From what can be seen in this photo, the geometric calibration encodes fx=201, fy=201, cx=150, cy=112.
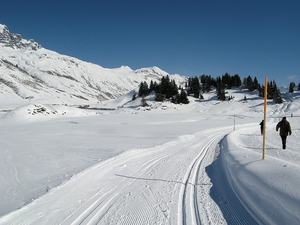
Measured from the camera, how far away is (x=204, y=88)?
88.9 meters

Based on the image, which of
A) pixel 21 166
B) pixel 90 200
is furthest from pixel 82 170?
pixel 21 166

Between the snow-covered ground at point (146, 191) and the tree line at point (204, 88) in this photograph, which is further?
the tree line at point (204, 88)

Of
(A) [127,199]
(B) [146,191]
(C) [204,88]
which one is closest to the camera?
(A) [127,199]

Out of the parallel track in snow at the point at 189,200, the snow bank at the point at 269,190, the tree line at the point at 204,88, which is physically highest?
the tree line at the point at 204,88

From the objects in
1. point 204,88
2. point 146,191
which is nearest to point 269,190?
point 146,191

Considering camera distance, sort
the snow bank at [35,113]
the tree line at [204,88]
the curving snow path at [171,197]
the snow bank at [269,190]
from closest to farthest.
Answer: the snow bank at [269,190]
the curving snow path at [171,197]
the snow bank at [35,113]
the tree line at [204,88]

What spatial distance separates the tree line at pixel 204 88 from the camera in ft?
230

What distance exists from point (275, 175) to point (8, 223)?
5881 millimetres

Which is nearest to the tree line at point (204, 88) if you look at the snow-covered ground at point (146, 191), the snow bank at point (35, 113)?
the snow bank at point (35, 113)

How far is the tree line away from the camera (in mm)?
70188

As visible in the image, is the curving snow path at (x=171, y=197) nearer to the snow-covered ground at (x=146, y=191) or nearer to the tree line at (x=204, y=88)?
the snow-covered ground at (x=146, y=191)

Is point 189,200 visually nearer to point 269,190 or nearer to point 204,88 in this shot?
point 269,190

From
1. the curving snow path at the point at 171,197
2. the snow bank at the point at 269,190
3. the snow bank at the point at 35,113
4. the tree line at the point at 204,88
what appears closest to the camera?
the snow bank at the point at 269,190

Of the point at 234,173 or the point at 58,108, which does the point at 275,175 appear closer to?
the point at 234,173
